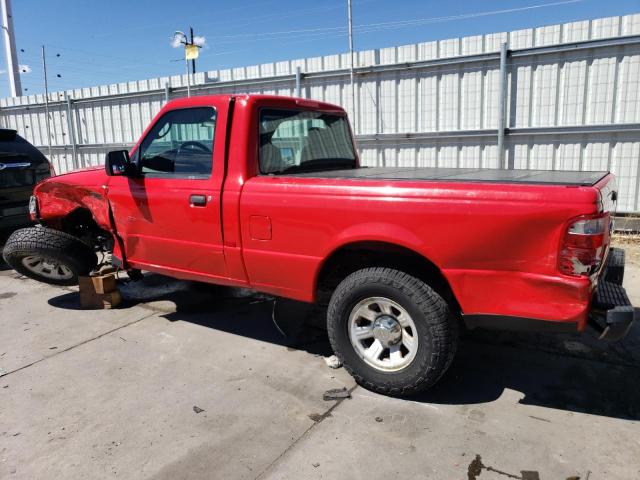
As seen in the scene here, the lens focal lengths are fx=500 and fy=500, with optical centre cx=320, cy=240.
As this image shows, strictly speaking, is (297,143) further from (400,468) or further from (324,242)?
(400,468)

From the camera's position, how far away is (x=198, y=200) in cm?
379

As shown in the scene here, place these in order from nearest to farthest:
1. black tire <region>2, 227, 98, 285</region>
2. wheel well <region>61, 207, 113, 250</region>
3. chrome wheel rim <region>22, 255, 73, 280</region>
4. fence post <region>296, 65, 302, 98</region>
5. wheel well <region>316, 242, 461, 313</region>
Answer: wheel well <region>316, 242, 461, 313</region>, black tire <region>2, 227, 98, 285</region>, chrome wheel rim <region>22, 255, 73, 280</region>, wheel well <region>61, 207, 113, 250</region>, fence post <region>296, 65, 302, 98</region>

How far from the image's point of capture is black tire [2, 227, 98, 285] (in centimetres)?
491

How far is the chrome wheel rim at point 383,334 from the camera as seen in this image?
316 centimetres

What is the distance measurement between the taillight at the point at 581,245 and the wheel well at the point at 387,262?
70 centimetres

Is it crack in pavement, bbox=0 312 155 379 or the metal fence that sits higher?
the metal fence

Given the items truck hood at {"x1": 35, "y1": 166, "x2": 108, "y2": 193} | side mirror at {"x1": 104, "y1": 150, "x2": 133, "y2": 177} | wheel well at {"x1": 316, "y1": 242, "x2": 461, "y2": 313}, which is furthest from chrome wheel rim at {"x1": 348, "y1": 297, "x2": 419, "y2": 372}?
truck hood at {"x1": 35, "y1": 166, "x2": 108, "y2": 193}

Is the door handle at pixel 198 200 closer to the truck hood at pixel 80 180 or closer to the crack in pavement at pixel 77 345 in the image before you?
the truck hood at pixel 80 180

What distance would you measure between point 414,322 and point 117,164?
9.04 feet

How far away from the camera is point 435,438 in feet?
9.20

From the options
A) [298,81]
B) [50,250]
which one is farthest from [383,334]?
[298,81]

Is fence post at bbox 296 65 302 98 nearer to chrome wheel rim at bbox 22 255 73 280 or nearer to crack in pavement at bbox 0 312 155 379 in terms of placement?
chrome wheel rim at bbox 22 255 73 280

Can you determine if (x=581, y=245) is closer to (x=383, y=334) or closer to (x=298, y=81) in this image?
(x=383, y=334)

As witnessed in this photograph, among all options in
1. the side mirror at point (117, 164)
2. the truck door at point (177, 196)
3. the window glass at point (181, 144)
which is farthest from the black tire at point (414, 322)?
the side mirror at point (117, 164)
